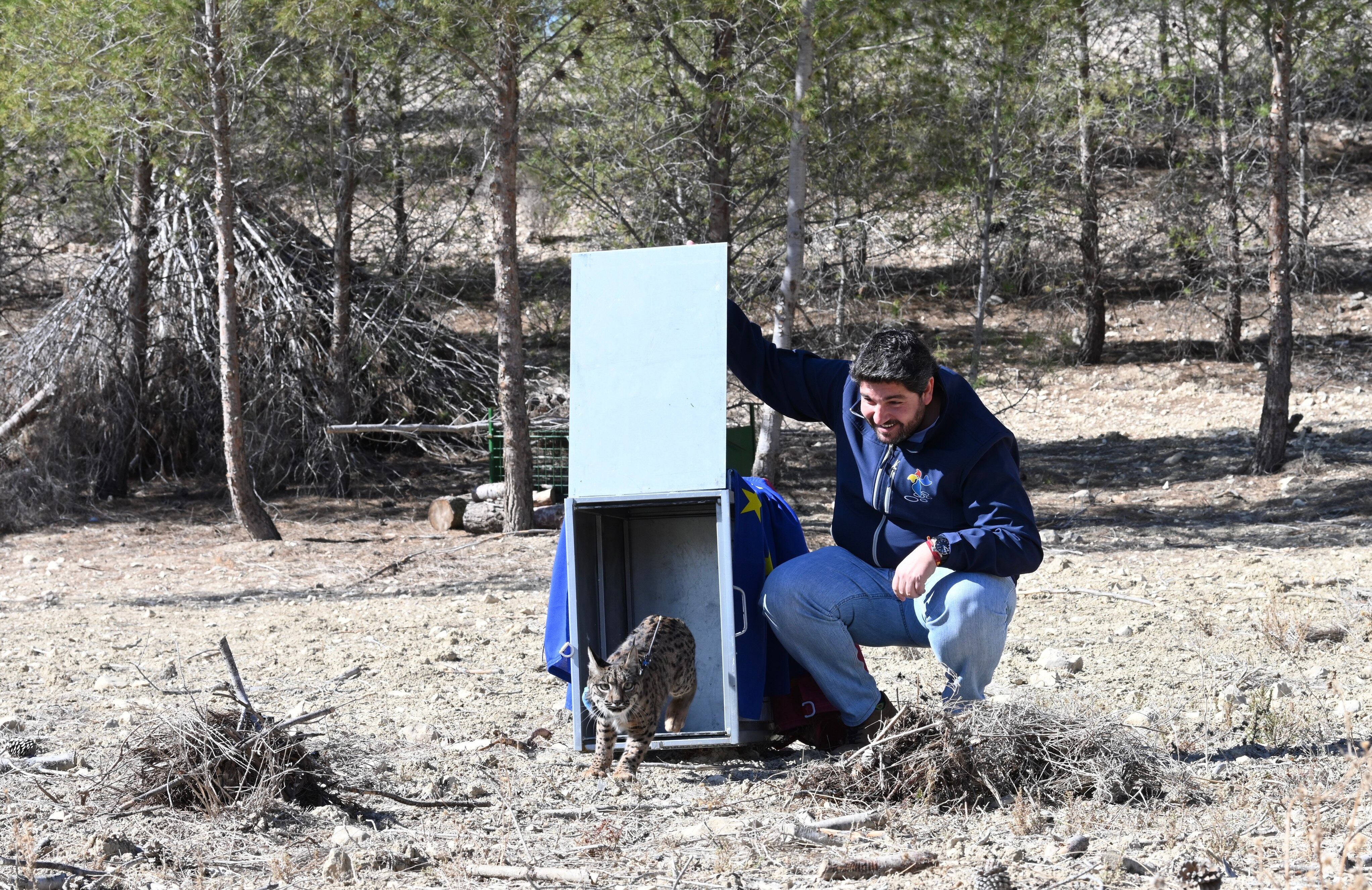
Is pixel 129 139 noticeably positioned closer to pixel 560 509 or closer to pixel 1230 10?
pixel 560 509

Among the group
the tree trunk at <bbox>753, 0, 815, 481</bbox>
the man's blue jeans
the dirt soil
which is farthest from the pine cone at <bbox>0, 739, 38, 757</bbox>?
the tree trunk at <bbox>753, 0, 815, 481</bbox>

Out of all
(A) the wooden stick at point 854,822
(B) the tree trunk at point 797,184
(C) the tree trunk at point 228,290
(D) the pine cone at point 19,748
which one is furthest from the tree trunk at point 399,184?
(A) the wooden stick at point 854,822

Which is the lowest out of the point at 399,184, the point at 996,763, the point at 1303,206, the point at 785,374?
the point at 996,763

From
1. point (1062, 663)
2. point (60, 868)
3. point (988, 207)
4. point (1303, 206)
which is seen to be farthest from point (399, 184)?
point (60, 868)

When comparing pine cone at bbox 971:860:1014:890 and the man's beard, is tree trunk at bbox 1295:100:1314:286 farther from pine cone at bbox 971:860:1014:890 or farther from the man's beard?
pine cone at bbox 971:860:1014:890

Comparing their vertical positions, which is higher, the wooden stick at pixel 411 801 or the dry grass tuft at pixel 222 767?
the dry grass tuft at pixel 222 767

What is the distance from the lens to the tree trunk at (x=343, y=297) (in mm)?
12383

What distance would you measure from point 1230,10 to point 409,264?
8.94 meters

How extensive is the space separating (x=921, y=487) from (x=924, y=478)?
0.03 meters

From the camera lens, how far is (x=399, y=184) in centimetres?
1398

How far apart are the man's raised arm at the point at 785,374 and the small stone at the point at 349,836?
1819 millimetres

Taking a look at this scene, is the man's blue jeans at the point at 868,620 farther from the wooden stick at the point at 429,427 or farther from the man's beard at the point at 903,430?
the wooden stick at the point at 429,427

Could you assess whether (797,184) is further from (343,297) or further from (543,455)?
(343,297)

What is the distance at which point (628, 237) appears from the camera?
11852 millimetres
